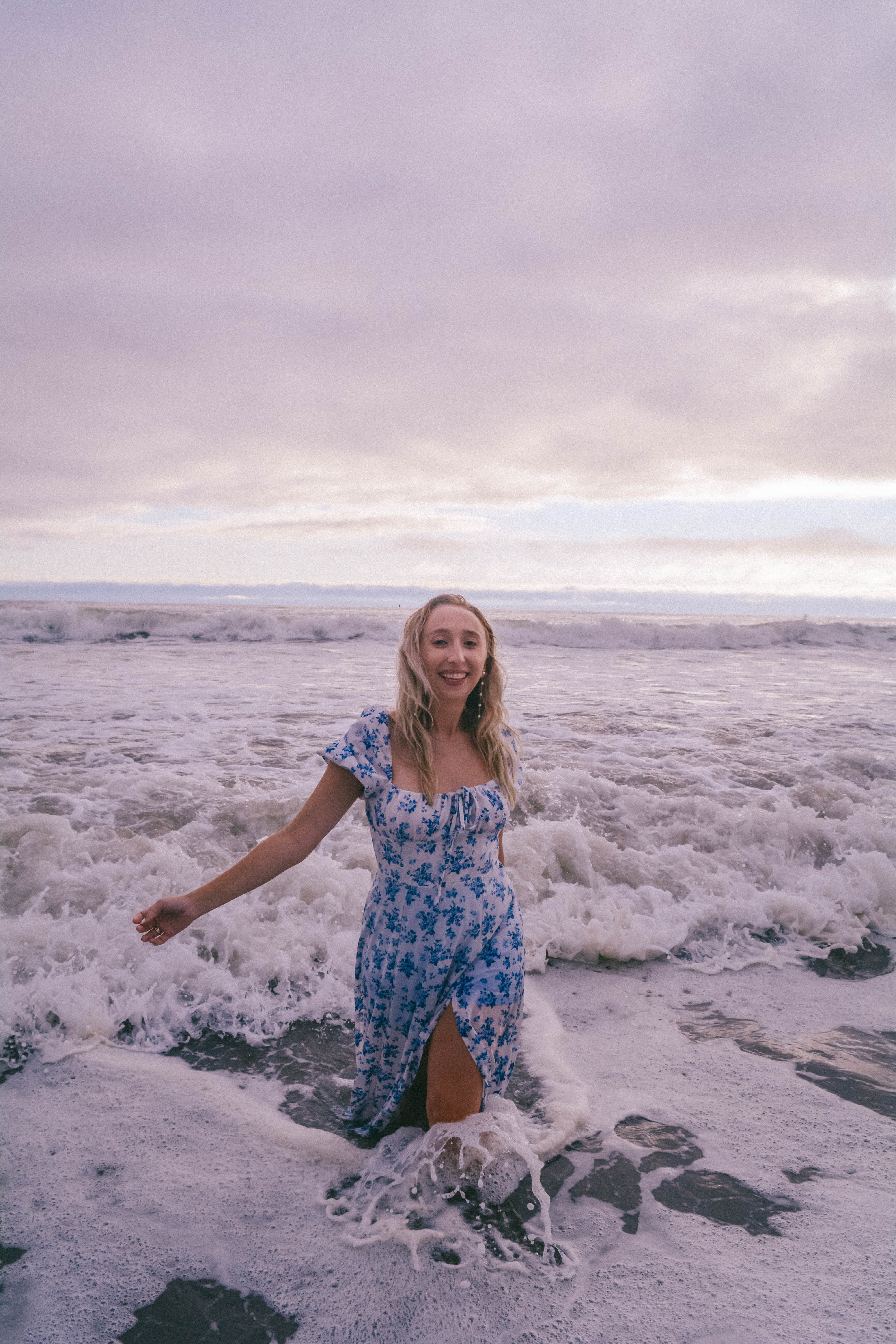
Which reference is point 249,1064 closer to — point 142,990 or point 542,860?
point 142,990

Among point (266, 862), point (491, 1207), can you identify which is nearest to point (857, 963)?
point (491, 1207)

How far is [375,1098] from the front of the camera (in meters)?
2.87

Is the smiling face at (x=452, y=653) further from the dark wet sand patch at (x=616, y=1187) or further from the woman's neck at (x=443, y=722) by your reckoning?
the dark wet sand patch at (x=616, y=1187)

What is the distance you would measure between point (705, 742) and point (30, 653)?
15485mm

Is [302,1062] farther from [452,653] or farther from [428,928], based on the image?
[452,653]

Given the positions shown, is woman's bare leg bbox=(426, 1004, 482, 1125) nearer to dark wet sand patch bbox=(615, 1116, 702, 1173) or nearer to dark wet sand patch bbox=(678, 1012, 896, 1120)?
dark wet sand patch bbox=(615, 1116, 702, 1173)

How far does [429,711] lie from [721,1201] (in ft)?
6.68

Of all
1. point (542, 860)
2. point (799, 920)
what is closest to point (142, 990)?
point (542, 860)

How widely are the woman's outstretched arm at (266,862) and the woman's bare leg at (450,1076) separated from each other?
0.83 meters

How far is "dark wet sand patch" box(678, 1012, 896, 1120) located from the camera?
318 cm

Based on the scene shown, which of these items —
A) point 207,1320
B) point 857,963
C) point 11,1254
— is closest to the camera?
point 207,1320

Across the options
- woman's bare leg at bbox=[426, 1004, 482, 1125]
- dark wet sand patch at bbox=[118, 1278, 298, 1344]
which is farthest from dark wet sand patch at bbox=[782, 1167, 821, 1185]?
dark wet sand patch at bbox=[118, 1278, 298, 1344]

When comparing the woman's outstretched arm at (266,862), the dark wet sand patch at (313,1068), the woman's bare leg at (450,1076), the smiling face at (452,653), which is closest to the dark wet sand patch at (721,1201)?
the dark wet sand patch at (313,1068)

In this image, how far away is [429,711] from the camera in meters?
2.83
